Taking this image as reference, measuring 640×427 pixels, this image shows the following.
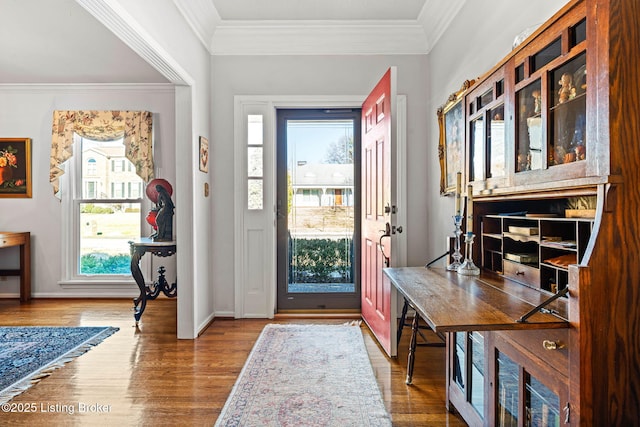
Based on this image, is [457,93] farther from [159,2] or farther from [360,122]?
[159,2]

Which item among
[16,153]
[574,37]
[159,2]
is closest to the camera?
[574,37]

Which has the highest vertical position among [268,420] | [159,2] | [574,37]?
[159,2]

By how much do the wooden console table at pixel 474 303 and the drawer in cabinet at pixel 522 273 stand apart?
41 mm

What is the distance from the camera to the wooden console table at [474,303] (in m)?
1.19

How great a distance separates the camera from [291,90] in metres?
3.86

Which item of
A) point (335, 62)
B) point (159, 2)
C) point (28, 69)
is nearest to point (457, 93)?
point (335, 62)

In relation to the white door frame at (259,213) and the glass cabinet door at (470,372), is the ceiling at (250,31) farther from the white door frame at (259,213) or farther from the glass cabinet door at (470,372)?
the glass cabinet door at (470,372)

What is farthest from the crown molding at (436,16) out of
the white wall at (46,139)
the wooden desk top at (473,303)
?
the white wall at (46,139)

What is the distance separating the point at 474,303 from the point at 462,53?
7.37 feet

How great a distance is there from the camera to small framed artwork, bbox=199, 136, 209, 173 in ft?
11.5

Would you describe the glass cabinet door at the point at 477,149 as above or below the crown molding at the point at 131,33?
below

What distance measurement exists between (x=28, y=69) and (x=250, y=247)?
3.14 m

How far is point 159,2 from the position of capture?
8.77 feet

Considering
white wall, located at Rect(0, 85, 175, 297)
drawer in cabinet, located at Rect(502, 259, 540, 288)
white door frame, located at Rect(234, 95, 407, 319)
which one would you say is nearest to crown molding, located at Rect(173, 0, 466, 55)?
white door frame, located at Rect(234, 95, 407, 319)
